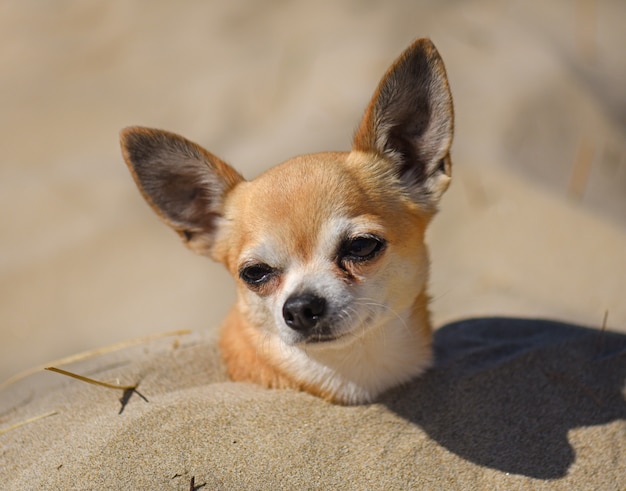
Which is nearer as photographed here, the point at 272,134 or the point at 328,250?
the point at 328,250

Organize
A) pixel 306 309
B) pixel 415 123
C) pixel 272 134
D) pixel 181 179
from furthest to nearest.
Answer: pixel 272 134
pixel 181 179
pixel 415 123
pixel 306 309

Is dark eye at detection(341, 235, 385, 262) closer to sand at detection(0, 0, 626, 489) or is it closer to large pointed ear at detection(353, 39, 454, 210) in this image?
large pointed ear at detection(353, 39, 454, 210)

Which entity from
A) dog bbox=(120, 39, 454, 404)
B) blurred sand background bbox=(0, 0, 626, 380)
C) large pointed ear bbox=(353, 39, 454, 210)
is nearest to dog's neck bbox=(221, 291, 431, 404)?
dog bbox=(120, 39, 454, 404)

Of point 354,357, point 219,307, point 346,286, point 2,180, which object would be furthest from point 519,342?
point 2,180

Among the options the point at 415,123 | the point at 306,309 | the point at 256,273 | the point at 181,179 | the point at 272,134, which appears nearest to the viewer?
the point at 306,309

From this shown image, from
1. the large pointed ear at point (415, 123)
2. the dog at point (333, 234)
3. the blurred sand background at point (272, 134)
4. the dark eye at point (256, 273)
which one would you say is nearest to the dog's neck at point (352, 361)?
the dog at point (333, 234)

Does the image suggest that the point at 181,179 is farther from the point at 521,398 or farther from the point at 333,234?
the point at 521,398

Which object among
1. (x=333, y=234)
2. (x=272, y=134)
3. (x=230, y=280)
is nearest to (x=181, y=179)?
(x=333, y=234)
